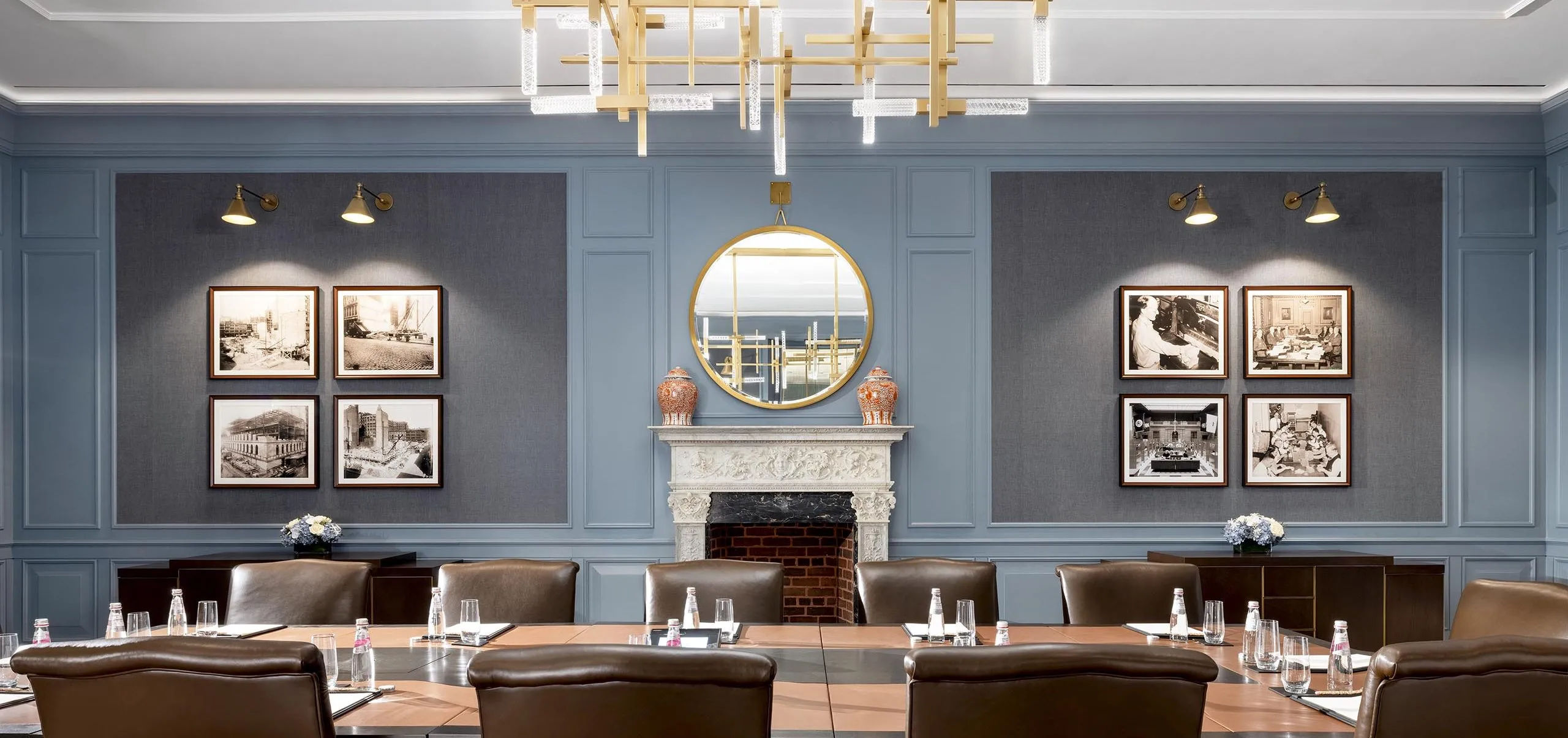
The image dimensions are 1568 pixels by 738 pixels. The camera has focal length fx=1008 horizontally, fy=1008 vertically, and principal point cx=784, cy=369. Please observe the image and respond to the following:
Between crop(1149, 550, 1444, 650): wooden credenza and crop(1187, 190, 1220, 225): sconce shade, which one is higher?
crop(1187, 190, 1220, 225): sconce shade

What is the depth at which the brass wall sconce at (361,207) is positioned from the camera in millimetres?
5090

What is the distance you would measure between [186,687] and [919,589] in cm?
238

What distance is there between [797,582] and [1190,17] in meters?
3.49

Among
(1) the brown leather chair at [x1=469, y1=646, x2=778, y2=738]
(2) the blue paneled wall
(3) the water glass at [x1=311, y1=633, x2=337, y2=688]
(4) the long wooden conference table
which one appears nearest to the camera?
(1) the brown leather chair at [x1=469, y1=646, x2=778, y2=738]

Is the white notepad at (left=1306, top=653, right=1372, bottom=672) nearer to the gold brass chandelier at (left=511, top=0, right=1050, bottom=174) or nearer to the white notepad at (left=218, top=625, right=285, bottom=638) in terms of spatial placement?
the gold brass chandelier at (left=511, top=0, right=1050, bottom=174)

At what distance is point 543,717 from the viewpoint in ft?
5.09

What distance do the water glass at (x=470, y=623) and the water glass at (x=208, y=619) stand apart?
2.39 ft

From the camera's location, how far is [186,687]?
166cm

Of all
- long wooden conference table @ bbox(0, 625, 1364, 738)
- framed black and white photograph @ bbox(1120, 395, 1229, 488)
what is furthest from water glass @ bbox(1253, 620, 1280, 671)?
framed black and white photograph @ bbox(1120, 395, 1229, 488)

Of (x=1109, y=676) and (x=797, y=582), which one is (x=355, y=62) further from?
(x=1109, y=676)

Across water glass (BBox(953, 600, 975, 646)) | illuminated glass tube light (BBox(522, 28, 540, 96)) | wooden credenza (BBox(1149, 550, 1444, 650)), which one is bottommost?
wooden credenza (BBox(1149, 550, 1444, 650))

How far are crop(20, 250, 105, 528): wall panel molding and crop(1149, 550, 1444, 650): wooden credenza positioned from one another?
18.7ft

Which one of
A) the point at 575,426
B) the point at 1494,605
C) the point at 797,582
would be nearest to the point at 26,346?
the point at 575,426

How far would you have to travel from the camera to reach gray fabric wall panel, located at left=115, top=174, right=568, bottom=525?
5.48m
